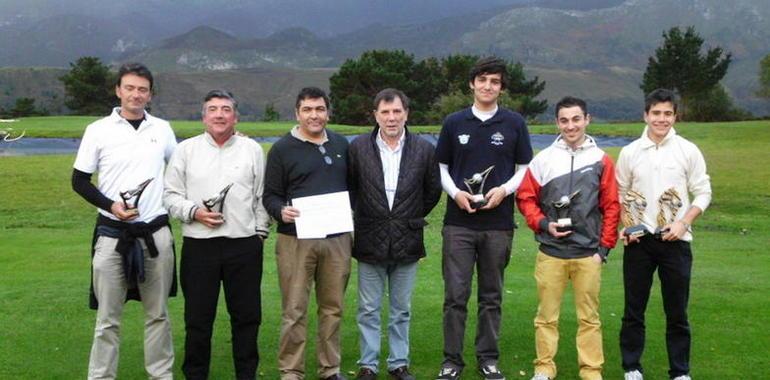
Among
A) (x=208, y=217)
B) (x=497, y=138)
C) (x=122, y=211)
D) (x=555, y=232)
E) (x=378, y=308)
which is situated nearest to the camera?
(x=122, y=211)

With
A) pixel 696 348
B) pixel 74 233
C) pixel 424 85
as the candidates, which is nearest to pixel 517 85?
pixel 424 85

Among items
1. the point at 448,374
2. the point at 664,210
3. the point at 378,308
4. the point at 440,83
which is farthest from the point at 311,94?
the point at 440,83

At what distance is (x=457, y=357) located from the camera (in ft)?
19.4

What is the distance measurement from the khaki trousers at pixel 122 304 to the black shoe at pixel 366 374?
4.56 ft

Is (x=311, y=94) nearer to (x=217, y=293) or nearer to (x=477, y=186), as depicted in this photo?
(x=477, y=186)

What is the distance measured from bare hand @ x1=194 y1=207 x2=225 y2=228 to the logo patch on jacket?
200 centimetres

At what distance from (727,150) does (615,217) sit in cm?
3043

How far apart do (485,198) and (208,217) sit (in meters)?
1.93

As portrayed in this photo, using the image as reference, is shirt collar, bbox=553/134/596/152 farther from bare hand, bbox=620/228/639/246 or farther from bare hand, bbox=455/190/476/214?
bare hand, bbox=455/190/476/214

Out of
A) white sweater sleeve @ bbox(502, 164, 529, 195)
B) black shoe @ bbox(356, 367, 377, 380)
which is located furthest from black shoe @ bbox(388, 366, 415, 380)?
white sweater sleeve @ bbox(502, 164, 529, 195)

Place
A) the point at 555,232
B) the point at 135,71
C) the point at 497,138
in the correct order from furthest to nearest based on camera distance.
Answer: the point at 497,138 < the point at 555,232 < the point at 135,71

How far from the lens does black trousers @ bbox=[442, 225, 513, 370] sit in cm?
584

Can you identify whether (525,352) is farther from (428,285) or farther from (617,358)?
(428,285)

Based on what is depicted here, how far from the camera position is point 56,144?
39.1 m
